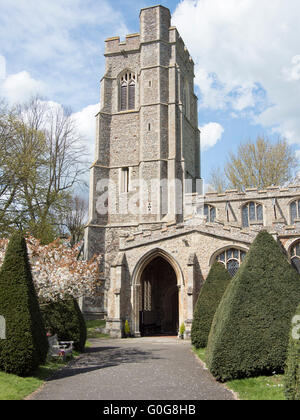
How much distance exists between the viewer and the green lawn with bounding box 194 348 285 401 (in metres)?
7.25

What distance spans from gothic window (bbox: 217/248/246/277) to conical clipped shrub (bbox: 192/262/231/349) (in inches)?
169

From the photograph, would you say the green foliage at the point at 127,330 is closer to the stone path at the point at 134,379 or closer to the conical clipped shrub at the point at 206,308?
the conical clipped shrub at the point at 206,308

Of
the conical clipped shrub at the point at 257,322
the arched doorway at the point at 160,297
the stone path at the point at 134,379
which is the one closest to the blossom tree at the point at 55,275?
the stone path at the point at 134,379

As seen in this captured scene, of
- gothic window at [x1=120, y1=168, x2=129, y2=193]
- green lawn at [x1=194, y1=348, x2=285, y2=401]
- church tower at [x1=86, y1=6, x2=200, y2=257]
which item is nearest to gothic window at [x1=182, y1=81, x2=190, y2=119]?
church tower at [x1=86, y1=6, x2=200, y2=257]

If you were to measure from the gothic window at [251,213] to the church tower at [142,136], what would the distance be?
442cm

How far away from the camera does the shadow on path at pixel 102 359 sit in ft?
35.0

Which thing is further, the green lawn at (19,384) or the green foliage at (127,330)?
the green foliage at (127,330)

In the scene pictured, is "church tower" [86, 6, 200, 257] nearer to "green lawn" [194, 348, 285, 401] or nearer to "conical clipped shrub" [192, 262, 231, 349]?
"conical clipped shrub" [192, 262, 231, 349]

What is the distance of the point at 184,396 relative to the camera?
7586 mm

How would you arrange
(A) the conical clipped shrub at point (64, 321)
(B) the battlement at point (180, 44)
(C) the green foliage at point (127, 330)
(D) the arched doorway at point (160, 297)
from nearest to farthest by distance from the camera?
(A) the conical clipped shrub at point (64, 321) → (C) the green foliage at point (127, 330) → (D) the arched doorway at point (160, 297) → (B) the battlement at point (180, 44)

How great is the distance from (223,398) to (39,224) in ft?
57.5

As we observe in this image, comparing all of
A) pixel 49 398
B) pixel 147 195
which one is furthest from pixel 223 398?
pixel 147 195

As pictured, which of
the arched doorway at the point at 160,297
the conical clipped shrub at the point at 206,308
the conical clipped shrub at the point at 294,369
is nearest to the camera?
the conical clipped shrub at the point at 294,369
